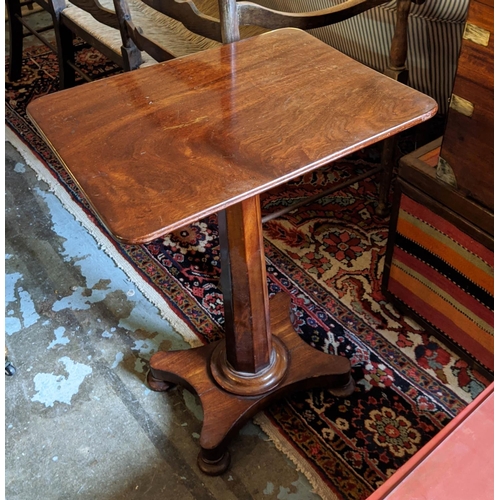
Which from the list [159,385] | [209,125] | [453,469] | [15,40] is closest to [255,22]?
[209,125]

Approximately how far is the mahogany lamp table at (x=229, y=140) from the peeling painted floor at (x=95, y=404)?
0.28ft

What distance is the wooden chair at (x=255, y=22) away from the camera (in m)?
1.21

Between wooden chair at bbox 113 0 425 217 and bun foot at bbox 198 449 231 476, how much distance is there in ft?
2.39

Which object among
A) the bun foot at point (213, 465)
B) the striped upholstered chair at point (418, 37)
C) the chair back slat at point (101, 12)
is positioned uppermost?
the chair back slat at point (101, 12)

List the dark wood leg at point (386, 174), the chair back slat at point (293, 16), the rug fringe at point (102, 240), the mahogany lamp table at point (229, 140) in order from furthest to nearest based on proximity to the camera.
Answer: the dark wood leg at point (386, 174)
the rug fringe at point (102, 240)
the chair back slat at point (293, 16)
the mahogany lamp table at point (229, 140)

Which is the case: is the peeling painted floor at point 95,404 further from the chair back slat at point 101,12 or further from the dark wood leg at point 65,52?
the dark wood leg at point 65,52

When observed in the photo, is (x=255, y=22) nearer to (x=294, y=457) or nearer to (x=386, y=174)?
(x=386, y=174)

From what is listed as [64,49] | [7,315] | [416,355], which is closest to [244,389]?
[416,355]

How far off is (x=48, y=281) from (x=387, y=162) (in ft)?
3.63

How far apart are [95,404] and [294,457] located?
1.65 feet

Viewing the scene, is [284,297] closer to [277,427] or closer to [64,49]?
[277,427]

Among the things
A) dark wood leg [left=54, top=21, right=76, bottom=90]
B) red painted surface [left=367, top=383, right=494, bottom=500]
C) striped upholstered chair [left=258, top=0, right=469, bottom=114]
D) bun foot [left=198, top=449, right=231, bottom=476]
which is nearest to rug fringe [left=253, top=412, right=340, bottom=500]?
bun foot [left=198, top=449, right=231, bottom=476]

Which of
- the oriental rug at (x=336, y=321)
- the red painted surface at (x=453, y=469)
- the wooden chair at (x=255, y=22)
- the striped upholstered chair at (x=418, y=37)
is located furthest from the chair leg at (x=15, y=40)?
the red painted surface at (x=453, y=469)

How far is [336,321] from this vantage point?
1.59 meters
